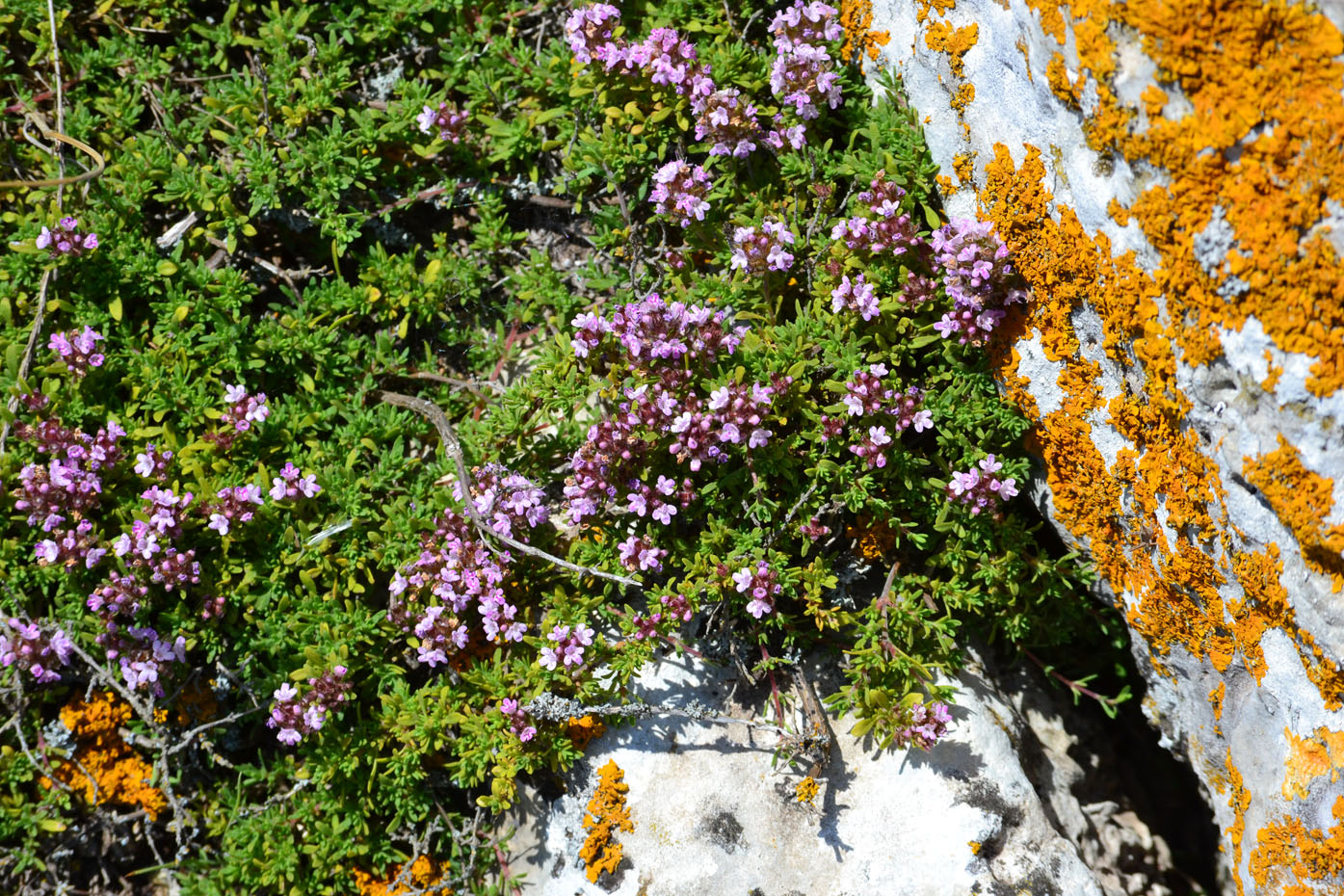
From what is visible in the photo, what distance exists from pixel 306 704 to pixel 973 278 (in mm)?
3345

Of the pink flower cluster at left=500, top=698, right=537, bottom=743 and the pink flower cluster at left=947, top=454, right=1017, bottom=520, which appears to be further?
the pink flower cluster at left=500, top=698, right=537, bottom=743

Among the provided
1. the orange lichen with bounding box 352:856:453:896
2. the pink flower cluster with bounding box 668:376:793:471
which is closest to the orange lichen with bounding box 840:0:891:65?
the pink flower cluster with bounding box 668:376:793:471

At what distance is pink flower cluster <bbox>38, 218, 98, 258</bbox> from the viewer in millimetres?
4340

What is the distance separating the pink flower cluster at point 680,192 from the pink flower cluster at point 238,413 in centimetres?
206

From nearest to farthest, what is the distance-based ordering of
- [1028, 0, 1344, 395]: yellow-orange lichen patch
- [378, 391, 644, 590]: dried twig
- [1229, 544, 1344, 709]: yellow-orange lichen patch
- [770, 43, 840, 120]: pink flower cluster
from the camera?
[1028, 0, 1344, 395]: yellow-orange lichen patch → [1229, 544, 1344, 709]: yellow-orange lichen patch → [378, 391, 644, 590]: dried twig → [770, 43, 840, 120]: pink flower cluster

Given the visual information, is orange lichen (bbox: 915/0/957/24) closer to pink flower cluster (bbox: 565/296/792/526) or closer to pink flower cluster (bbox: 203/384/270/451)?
pink flower cluster (bbox: 565/296/792/526)

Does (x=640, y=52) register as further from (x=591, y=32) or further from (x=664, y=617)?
(x=664, y=617)

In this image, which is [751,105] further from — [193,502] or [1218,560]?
[193,502]

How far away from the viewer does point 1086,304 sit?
3.55 metres

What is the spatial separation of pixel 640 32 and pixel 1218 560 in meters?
3.51

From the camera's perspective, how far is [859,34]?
4348 millimetres

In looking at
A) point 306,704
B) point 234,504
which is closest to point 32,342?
point 234,504

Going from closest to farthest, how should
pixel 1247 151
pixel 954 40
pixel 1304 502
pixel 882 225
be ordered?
pixel 1247 151 < pixel 1304 502 < pixel 954 40 < pixel 882 225

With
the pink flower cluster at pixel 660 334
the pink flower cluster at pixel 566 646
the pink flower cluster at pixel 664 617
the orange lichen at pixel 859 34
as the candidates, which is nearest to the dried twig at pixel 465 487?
the pink flower cluster at pixel 664 617
